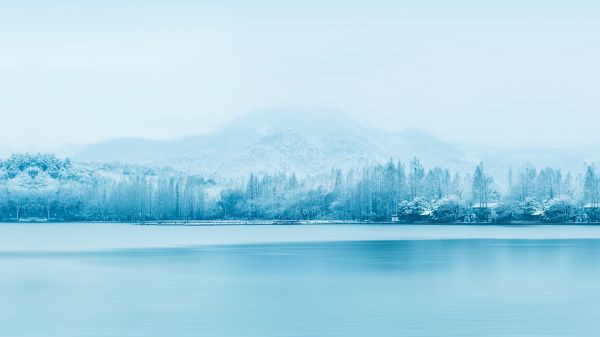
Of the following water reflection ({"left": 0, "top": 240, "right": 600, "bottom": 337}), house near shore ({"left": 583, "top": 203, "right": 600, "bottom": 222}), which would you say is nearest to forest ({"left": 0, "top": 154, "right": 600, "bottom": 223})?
house near shore ({"left": 583, "top": 203, "right": 600, "bottom": 222})

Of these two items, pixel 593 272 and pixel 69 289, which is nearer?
pixel 69 289

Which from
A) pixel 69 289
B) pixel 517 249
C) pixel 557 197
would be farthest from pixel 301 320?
pixel 557 197

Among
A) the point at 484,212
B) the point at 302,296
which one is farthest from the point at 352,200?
the point at 302,296

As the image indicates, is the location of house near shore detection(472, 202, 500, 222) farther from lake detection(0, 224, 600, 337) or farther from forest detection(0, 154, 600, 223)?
lake detection(0, 224, 600, 337)

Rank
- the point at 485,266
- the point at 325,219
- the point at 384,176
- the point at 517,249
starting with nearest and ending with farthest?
the point at 485,266 < the point at 517,249 < the point at 384,176 < the point at 325,219

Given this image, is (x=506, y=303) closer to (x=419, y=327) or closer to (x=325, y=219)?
(x=419, y=327)

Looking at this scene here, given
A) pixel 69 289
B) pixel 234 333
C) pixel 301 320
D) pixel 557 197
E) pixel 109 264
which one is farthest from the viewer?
pixel 557 197

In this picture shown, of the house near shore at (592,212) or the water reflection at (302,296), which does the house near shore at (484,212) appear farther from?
the water reflection at (302,296)

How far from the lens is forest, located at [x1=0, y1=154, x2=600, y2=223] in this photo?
498 ft

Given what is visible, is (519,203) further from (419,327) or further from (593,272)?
(419,327)

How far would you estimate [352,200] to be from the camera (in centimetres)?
16712

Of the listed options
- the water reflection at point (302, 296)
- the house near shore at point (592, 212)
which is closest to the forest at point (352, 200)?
the house near shore at point (592, 212)

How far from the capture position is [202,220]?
18275cm

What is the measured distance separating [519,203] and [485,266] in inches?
4491
